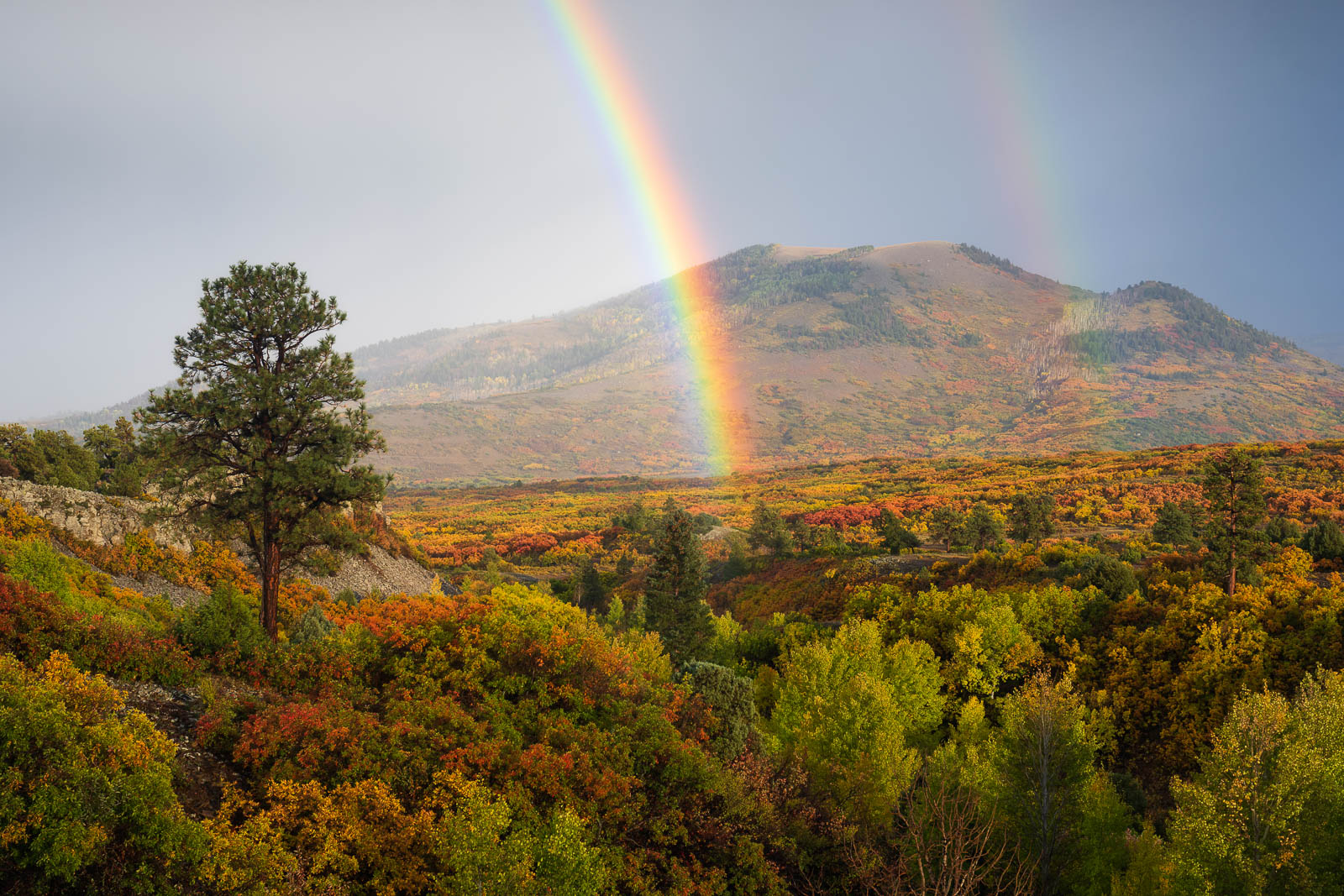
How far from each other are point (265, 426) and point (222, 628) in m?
6.56

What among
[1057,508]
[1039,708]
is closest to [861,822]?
[1039,708]

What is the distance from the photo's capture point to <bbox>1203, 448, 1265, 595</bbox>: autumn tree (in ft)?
110

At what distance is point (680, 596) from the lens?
4006 cm

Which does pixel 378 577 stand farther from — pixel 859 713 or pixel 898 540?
pixel 898 540

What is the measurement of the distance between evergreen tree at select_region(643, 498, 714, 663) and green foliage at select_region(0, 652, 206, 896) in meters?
28.8

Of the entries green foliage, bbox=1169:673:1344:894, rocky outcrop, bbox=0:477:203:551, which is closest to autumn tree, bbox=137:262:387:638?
rocky outcrop, bbox=0:477:203:551

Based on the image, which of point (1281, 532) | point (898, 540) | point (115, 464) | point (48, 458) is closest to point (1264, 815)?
point (1281, 532)

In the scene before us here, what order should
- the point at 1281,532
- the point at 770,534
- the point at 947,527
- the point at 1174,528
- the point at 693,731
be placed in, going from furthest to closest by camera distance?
1. the point at 770,534
2. the point at 947,527
3. the point at 1174,528
4. the point at 1281,532
5. the point at 693,731

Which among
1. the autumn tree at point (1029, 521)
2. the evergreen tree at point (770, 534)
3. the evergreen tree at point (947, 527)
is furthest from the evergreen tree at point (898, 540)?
the evergreen tree at point (770, 534)

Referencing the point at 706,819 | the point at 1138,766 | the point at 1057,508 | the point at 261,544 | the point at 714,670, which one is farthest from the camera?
the point at 1057,508

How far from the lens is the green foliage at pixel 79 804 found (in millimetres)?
9492

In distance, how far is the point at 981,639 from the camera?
35781 mm

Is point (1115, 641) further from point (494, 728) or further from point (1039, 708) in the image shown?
point (494, 728)

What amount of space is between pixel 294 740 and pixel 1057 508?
Answer: 247 feet
